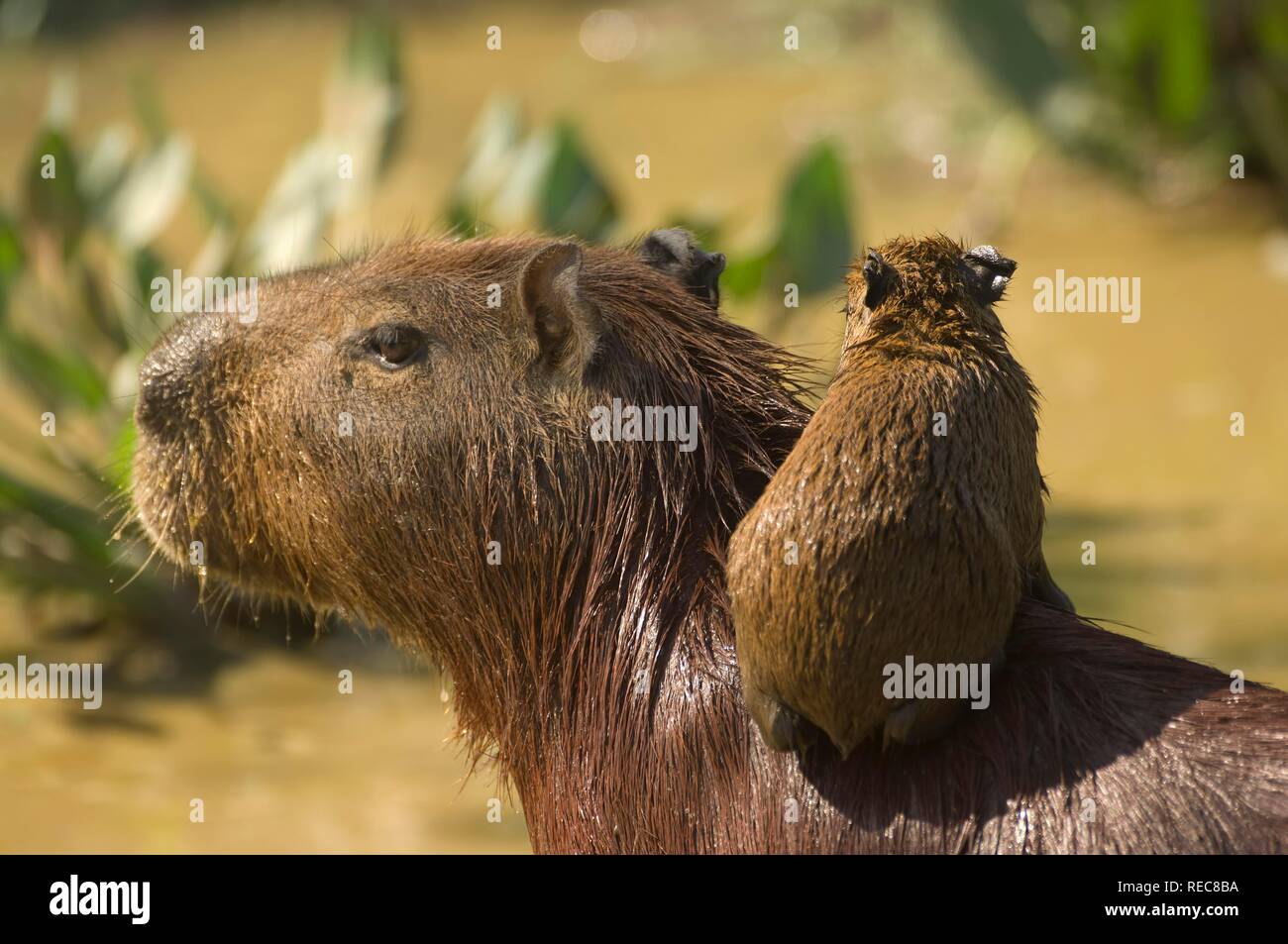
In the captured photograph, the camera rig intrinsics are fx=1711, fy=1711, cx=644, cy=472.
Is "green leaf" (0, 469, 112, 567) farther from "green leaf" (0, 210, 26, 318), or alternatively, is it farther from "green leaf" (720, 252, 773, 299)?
"green leaf" (720, 252, 773, 299)

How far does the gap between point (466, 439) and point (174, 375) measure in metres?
0.60

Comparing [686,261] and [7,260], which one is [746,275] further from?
[686,261]

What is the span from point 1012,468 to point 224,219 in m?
4.53

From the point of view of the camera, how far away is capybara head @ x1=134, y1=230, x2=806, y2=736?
9.05 ft

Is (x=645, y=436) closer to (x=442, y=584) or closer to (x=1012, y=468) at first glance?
(x=442, y=584)

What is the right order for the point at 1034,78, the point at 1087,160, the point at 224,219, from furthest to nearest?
the point at 1087,160, the point at 1034,78, the point at 224,219

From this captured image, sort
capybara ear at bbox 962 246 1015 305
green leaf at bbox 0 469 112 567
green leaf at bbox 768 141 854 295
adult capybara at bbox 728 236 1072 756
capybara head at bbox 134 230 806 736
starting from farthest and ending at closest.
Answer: green leaf at bbox 768 141 854 295, green leaf at bbox 0 469 112 567, capybara head at bbox 134 230 806 736, capybara ear at bbox 962 246 1015 305, adult capybara at bbox 728 236 1072 756

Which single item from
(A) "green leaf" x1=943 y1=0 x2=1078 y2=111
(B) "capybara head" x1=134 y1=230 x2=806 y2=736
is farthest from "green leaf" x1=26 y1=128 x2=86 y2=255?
(A) "green leaf" x1=943 y1=0 x2=1078 y2=111

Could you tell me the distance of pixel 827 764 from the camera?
95.7 inches

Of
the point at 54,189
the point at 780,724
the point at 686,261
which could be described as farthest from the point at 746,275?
the point at 780,724

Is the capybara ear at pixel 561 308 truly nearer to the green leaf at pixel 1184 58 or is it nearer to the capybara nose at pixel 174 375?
the capybara nose at pixel 174 375

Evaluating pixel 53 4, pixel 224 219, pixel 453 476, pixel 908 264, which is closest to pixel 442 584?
pixel 453 476

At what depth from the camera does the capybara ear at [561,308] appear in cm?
277

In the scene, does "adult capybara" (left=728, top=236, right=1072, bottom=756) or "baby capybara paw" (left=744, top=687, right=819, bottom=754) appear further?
"baby capybara paw" (left=744, top=687, right=819, bottom=754)
